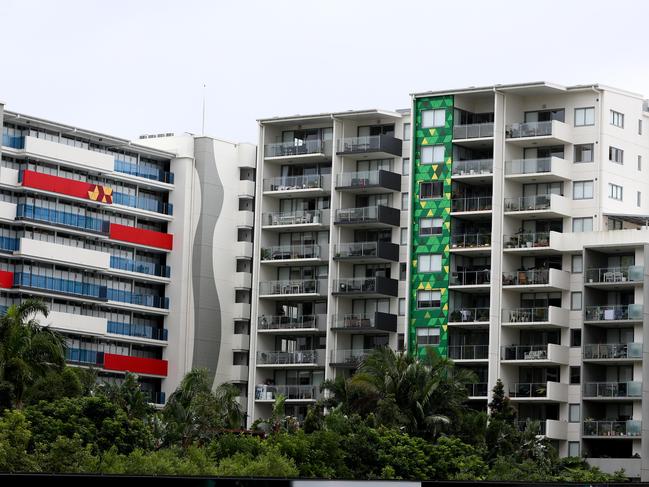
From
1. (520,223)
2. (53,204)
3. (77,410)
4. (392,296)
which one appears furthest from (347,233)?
(77,410)

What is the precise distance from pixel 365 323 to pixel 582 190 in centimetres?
1888

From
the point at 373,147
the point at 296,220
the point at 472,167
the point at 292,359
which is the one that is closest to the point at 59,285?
the point at 292,359

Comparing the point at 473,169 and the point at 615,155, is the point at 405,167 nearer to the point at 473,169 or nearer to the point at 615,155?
the point at 473,169

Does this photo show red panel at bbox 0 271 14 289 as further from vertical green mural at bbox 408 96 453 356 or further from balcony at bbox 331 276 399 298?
vertical green mural at bbox 408 96 453 356

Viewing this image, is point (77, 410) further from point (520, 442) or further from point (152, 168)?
point (152, 168)

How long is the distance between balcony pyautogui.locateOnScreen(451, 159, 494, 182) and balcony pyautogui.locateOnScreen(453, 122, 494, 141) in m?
1.78

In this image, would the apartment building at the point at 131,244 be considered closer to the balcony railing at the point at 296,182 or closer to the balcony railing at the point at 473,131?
the balcony railing at the point at 296,182

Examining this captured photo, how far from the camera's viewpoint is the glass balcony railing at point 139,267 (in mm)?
125812

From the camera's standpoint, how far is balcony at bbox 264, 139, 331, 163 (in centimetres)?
12656

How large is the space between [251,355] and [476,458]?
37.6 m

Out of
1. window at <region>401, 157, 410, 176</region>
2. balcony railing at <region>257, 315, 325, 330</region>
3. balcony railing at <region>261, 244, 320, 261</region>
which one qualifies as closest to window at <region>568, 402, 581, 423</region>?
balcony railing at <region>257, 315, 325, 330</region>

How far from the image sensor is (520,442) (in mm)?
102688

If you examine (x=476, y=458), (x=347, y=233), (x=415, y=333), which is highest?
(x=347, y=233)

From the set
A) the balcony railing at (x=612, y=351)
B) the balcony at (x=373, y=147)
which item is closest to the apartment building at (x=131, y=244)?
the balcony at (x=373, y=147)
